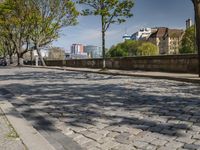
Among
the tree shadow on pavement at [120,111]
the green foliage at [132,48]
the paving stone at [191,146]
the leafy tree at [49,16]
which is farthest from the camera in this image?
the green foliage at [132,48]

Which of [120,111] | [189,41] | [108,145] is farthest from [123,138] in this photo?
[189,41]

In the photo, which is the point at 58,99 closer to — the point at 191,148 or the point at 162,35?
the point at 191,148

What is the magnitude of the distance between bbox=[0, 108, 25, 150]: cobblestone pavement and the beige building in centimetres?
12940

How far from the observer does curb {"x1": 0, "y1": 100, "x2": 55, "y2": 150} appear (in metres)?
4.39

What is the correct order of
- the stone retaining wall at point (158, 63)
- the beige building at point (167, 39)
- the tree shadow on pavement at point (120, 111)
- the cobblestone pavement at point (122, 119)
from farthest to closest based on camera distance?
the beige building at point (167, 39), the stone retaining wall at point (158, 63), the tree shadow on pavement at point (120, 111), the cobblestone pavement at point (122, 119)

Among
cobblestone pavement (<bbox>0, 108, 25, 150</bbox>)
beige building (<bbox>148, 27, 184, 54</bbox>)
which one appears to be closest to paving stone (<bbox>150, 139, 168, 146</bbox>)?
cobblestone pavement (<bbox>0, 108, 25, 150</bbox>)

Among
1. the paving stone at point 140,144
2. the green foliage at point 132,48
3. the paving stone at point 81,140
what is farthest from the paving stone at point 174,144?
the green foliage at point 132,48

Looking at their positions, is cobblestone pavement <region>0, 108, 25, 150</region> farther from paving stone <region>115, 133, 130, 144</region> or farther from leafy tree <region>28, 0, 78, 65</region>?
leafy tree <region>28, 0, 78, 65</region>

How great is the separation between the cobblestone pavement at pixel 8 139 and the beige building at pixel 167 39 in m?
129

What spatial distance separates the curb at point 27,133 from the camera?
14.4 feet

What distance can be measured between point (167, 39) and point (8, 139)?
142m

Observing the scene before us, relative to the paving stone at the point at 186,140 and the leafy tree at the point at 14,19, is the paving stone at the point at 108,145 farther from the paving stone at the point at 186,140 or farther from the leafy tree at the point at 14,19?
the leafy tree at the point at 14,19

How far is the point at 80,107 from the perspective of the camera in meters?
7.54

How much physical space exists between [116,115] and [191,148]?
2404mm
